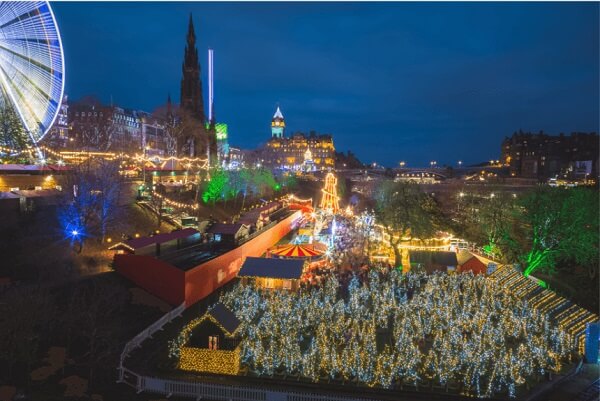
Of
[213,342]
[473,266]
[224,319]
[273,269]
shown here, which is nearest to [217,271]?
[273,269]

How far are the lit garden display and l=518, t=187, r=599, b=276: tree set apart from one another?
23.6 ft

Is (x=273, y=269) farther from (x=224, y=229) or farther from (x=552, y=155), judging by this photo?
(x=552, y=155)

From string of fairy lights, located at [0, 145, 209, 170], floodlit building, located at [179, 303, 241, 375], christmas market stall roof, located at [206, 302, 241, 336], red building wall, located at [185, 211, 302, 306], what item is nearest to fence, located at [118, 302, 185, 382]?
red building wall, located at [185, 211, 302, 306]

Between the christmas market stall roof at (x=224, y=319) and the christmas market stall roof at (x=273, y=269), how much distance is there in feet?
22.4

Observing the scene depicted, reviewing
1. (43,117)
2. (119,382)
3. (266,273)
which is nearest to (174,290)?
(266,273)

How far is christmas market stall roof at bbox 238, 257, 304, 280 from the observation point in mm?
19641

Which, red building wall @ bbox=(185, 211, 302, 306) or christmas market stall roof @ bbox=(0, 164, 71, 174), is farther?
christmas market stall roof @ bbox=(0, 164, 71, 174)

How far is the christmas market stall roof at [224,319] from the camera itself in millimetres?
12391

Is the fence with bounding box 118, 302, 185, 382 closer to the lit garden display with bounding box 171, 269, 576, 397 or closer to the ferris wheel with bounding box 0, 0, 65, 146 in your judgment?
the lit garden display with bounding box 171, 269, 576, 397

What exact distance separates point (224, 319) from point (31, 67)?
2783 cm

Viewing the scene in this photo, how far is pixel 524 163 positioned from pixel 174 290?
111425mm

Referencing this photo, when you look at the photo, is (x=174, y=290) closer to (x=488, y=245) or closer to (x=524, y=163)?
(x=488, y=245)

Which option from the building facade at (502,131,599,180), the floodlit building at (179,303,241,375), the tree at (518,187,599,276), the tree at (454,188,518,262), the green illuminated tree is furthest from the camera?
the building facade at (502,131,599,180)

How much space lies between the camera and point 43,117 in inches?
1198
